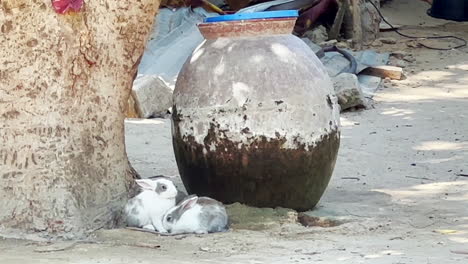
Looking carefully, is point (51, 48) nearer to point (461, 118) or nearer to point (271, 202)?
point (271, 202)

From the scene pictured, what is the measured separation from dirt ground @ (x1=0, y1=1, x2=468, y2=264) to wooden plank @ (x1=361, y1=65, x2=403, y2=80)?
0.91m

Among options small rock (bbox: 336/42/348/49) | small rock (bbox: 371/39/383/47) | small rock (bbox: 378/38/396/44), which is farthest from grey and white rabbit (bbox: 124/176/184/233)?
small rock (bbox: 378/38/396/44)

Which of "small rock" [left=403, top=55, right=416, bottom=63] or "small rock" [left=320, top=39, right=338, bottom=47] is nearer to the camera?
"small rock" [left=403, top=55, right=416, bottom=63]

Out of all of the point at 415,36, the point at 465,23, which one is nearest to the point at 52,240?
the point at 415,36

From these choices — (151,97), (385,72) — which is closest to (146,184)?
(151,97)

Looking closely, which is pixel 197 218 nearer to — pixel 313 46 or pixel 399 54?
pixel 313 46

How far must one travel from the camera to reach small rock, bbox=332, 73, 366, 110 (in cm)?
1019

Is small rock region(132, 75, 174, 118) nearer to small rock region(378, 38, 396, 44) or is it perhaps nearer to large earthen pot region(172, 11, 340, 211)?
large earthen pot region(172, 11, 340, 211)

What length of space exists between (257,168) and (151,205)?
643mm

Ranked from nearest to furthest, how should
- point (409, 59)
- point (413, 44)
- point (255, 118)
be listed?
point (255, 118) < point (409, 59) < point (413, 44)

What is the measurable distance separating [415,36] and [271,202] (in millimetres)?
8580

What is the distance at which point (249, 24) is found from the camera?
5727 millimetres

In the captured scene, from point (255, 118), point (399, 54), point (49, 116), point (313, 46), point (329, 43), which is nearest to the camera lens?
point (49, 116)

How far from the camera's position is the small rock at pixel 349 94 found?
10188mm
